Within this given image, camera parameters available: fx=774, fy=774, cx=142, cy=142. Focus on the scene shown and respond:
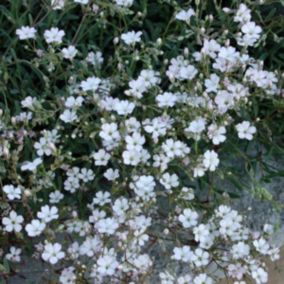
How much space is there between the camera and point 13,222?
193 cm

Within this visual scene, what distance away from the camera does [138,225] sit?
1908mm

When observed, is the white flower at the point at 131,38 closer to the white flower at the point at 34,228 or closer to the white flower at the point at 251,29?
the white flower at the point at 251,29

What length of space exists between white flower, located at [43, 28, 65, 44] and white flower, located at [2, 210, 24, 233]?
47 cm

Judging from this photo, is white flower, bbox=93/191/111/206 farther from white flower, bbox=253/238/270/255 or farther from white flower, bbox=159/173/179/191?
white flower, bbox=253/238/270/255

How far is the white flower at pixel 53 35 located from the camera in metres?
2.05

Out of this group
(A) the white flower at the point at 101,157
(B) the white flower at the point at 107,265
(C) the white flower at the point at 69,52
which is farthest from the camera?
(C) the white flower at the point at 69,52

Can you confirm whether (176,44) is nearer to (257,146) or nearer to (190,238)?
(257,146)

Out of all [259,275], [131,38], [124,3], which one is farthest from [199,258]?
[124,3]

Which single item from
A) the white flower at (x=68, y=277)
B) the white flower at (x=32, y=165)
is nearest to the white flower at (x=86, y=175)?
the white flower at (x=32, y=165)

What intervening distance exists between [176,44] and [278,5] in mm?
350

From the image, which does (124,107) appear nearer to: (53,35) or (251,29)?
(53,35)

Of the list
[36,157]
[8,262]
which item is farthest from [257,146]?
[8,262]

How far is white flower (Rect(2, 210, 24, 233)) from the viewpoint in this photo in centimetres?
192

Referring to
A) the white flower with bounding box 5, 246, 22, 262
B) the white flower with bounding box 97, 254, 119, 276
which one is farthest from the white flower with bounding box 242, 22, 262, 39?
the white flower with bounding box 5, 246, 22, 262
